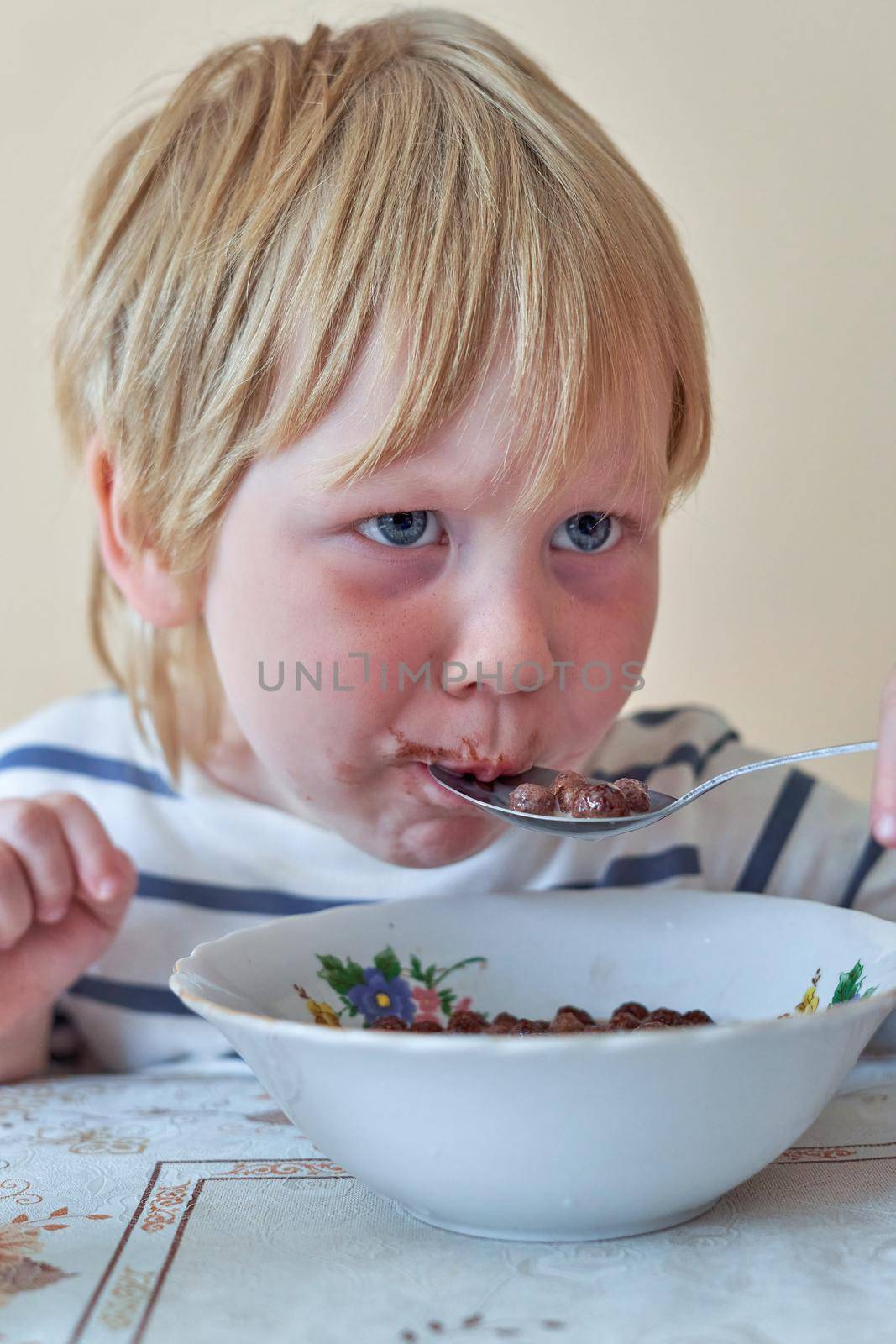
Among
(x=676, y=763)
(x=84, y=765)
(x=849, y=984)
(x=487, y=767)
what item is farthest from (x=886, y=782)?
(x=84, y=765)

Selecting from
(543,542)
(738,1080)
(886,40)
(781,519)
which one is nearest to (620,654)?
(543,542)

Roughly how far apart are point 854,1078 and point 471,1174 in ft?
1.08

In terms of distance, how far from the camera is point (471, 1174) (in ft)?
1.40

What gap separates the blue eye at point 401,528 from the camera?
2.15 ft

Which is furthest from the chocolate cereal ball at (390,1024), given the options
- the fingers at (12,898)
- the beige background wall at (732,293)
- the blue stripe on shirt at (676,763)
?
the beige background wall at (732,293)

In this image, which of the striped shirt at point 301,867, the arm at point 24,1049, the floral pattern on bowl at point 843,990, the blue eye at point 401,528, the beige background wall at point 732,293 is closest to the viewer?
the floral pattern on bowl at point 843,990

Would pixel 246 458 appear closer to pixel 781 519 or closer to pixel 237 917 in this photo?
pixel 237 917

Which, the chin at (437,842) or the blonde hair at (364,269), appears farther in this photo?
the chin at (437,842)

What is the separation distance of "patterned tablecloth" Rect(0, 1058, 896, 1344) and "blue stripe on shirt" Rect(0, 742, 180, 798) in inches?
15.6

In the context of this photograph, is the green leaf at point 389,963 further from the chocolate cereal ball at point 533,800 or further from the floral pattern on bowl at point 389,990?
the chocolate cereal ball at point 533,800

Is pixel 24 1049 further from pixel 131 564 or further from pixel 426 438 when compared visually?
pixel 426 438

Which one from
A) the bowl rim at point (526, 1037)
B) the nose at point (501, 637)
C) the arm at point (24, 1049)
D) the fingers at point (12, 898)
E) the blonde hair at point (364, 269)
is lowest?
the arm at point (24, 1049)

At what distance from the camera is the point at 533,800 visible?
64cm

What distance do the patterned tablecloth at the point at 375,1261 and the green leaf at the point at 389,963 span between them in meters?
0.13
